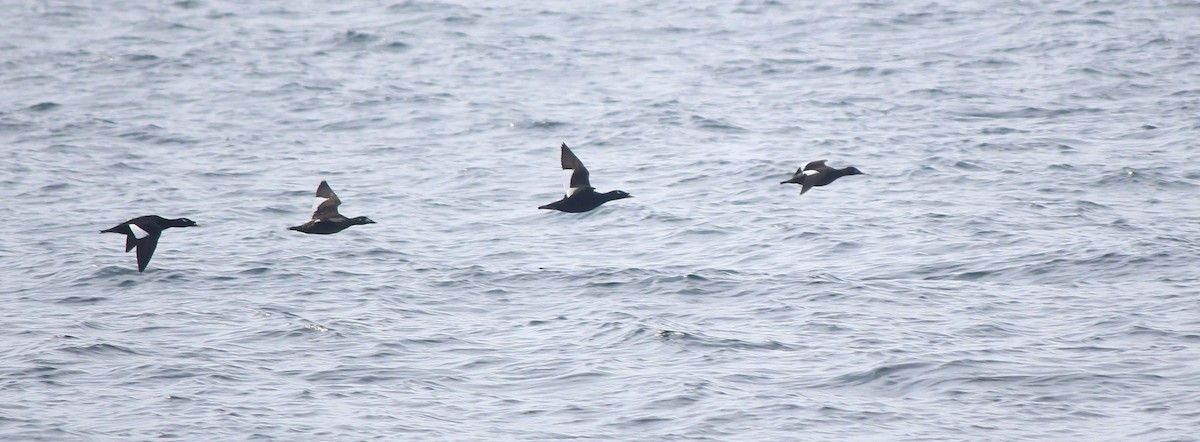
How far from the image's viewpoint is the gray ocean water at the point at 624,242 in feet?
45.0

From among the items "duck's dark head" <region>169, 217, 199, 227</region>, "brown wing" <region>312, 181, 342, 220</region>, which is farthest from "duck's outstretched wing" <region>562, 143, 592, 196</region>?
"duck's dark head" <region>169, 217, 199, 227</region>

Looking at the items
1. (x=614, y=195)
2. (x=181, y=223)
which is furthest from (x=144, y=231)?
(x=614, y=195)

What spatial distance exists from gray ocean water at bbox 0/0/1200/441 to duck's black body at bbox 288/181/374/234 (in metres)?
1.40

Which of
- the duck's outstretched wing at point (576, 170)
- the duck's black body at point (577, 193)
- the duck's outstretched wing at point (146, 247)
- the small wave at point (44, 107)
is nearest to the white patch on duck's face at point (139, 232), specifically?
the duck's outstretched wing at point (146, 247)

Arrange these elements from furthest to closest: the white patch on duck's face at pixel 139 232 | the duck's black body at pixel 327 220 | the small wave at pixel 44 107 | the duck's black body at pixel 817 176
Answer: the small wave at pixel 44 107, the duck's black body at pixel 817 176, the duck's black body at pixel 327 220, the white patch on duck's face at pixel 139 232

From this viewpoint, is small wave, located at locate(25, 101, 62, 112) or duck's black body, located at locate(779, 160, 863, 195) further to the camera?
small wave, located at locate(25, 101, 62, 112)

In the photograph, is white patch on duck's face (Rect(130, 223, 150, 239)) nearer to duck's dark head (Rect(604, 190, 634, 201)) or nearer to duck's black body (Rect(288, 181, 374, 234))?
duck's black body (Rect(288, 181, 374, 234))

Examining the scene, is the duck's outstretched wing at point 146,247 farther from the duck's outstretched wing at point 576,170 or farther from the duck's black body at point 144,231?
the duck's outstretched wing at point 576,170

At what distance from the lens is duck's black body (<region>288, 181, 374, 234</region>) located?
14.6 metres

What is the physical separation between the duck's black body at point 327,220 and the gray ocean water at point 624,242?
1.40 meters

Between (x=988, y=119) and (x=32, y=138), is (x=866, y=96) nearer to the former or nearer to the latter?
(x=988, y=119)

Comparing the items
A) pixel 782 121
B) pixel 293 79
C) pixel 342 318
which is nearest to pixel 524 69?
pixel 293 79

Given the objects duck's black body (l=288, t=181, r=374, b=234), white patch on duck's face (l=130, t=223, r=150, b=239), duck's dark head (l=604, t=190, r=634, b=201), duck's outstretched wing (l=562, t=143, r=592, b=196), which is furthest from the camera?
duck's dark head (l=604, t=190, r=634, b=201)

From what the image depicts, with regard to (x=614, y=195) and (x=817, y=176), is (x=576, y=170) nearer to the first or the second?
(x=614, y=195)
